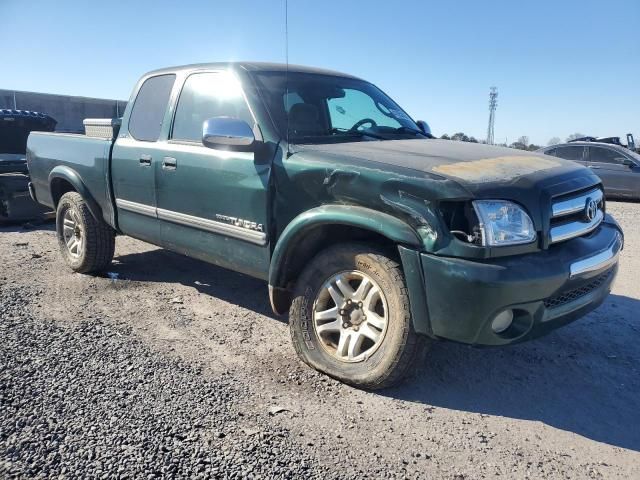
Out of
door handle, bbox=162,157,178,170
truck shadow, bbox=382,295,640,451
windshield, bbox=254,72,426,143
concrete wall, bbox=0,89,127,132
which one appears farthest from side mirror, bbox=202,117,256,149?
concrete wall, bbox=0,89,127,132

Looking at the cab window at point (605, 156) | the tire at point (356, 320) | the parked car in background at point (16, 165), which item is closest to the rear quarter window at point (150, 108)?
the tire at point (356, 320)

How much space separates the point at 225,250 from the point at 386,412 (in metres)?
1.60

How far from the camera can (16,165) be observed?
761 centimetres

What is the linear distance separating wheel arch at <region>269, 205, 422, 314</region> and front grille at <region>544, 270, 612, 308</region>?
0.80 m

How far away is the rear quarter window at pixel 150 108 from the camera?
14.3 ft

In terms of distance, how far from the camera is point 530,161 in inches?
127

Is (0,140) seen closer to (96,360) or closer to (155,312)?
(155,312)

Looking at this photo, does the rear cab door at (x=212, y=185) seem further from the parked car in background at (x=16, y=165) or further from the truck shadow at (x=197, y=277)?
the parked car in background at (x=16, y=165)

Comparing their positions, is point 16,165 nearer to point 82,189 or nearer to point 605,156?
point 82,189

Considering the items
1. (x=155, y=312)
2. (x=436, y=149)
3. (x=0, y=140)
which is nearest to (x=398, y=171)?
(x=436, y=149)

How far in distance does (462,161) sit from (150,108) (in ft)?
9.35

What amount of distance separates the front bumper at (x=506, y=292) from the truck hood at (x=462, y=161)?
0.41 m

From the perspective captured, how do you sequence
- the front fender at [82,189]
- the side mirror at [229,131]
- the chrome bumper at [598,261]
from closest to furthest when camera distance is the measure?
the chrome bumper at [598,261] < the side mirror at [229,131] < the front fender at [82,189]

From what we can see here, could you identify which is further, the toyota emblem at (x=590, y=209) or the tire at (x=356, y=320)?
the toyota emblem at (x=590, y=209)
